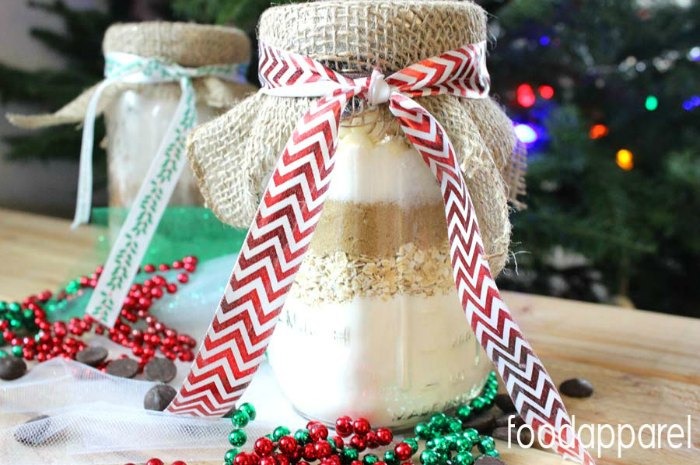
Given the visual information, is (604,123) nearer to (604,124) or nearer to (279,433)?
(604,124)

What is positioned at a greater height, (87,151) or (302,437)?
(87,151)

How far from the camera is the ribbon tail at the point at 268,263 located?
502 millimetres

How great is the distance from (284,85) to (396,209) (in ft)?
0.40

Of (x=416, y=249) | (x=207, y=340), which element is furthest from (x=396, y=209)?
(x=207, y=340)

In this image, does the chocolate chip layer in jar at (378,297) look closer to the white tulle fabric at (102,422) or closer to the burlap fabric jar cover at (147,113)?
the white tulle fabric at (102,422)

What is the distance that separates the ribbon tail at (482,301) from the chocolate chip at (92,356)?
1.22ft

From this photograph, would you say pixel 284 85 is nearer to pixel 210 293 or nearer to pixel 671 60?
pixel 210 293

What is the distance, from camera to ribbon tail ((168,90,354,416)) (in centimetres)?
50

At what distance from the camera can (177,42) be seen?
837 mm

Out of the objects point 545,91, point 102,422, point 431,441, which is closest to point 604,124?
point 545,91

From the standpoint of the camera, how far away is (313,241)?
55 cm

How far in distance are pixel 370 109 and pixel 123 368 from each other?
1.14 ft

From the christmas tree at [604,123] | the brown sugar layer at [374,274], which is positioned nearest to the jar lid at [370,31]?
the brown sugar layer at [374,274]

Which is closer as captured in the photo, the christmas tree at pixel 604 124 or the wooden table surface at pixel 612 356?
the wooden table surface at pixel 612 356
